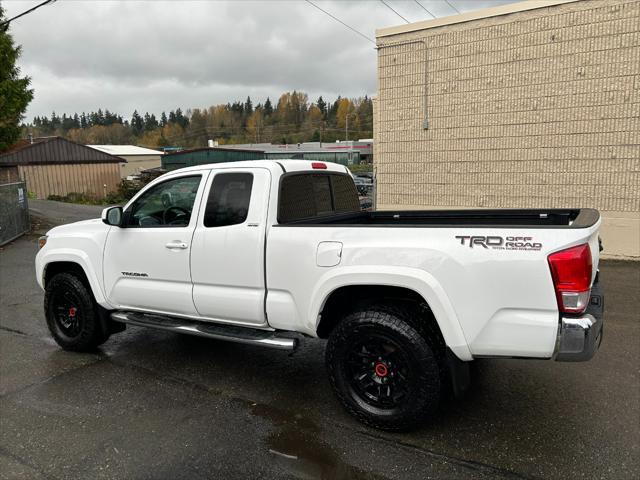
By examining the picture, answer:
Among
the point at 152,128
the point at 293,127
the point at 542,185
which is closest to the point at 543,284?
the point at 542,185

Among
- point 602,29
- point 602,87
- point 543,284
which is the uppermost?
point 602,29

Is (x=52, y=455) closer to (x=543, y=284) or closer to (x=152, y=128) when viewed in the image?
(x=543, y=284)

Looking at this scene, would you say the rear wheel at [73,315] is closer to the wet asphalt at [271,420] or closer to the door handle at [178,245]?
the wet asphalt at [271,420]

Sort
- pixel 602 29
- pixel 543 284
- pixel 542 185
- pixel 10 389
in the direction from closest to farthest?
pixel 543 284
pixel 10 389
pixel 602 29
pixel 542 185

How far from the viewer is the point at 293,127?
114 metres

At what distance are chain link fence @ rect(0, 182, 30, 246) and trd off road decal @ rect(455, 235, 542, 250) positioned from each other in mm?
13661

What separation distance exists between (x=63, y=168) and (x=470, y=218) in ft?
119

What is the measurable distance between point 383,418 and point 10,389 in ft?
10.8

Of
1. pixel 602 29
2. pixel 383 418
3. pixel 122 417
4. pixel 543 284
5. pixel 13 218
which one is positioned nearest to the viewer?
pixel 543 284

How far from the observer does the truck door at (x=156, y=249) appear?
4344mm

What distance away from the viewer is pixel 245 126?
122125 mm

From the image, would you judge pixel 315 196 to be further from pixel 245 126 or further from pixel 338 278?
pixel 245 126

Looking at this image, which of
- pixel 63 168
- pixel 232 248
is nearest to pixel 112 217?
pixel 232 248

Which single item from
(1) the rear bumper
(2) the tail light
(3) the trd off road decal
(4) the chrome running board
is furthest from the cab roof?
(1) the rear bumper
